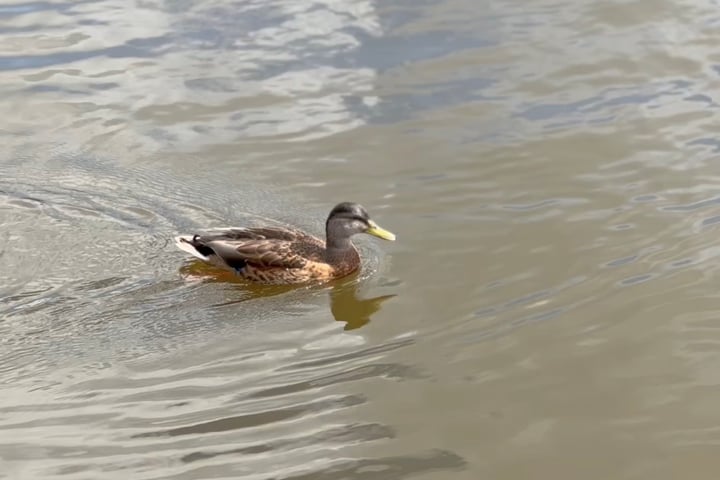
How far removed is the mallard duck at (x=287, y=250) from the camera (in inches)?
331

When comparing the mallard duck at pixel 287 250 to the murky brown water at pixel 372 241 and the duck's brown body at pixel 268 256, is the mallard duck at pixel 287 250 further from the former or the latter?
the murky brown water at pixel 372 241

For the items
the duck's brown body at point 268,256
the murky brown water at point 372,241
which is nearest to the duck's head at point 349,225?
the duck's brown body at point 268,256

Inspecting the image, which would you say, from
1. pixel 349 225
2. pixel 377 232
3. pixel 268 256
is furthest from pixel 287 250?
pixel 377 232

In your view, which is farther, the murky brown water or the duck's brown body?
the duck's brown body

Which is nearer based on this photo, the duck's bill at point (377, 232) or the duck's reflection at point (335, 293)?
the duck's reflection at point (335, 293)

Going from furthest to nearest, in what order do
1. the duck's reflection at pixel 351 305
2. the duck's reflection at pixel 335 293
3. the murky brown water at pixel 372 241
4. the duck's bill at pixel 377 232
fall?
the duck's bill at pixel 377 232, the duck's reflection at pixel 335 293, the duck's reflection at pixel 351 305, the murky brown water at pixel 372 241

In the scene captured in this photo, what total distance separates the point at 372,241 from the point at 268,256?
3.47 feet

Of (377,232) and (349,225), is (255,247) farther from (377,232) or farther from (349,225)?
(377,232)

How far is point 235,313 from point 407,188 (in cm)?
229

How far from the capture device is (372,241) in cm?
911

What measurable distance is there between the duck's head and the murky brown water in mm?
275

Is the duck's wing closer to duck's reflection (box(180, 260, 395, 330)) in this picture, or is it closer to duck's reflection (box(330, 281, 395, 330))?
duck's reflection (box(180, 260, 395, 330))

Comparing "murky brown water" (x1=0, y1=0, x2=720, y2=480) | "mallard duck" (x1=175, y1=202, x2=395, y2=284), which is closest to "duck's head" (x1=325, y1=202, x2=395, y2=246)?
"mallard duck" (x1=175, y1=202, x2=395, y2=284)

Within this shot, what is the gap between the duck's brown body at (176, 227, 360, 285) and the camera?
842 centimetres
